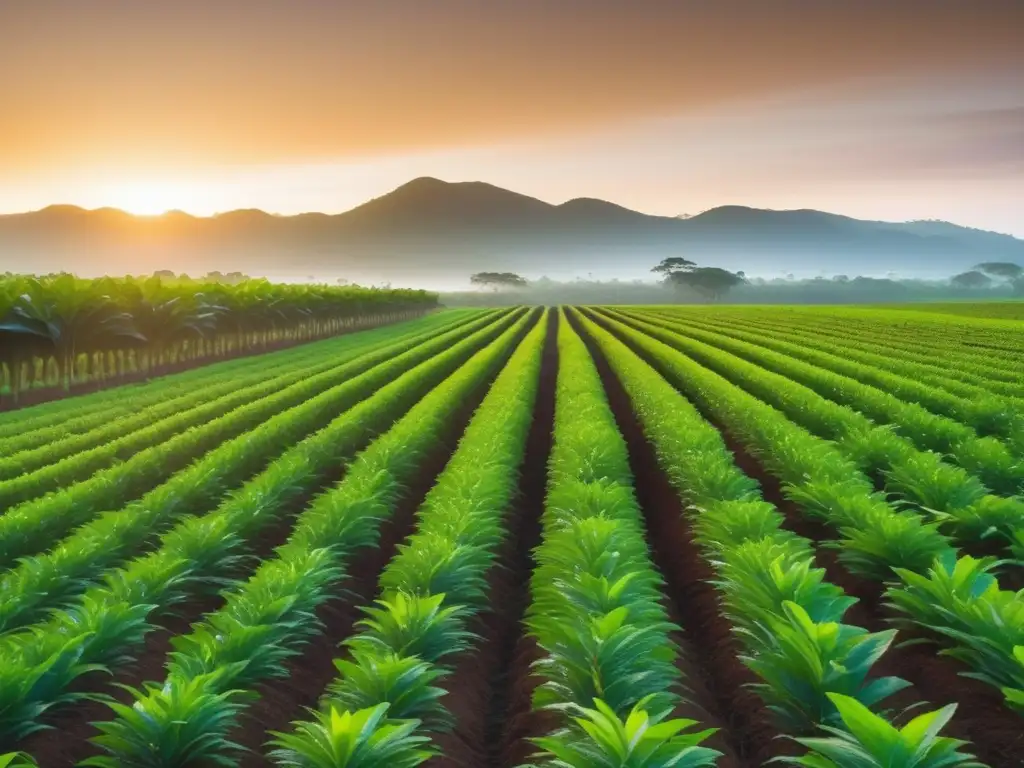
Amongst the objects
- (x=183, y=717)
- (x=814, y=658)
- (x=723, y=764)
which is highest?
(x=814, y=658)

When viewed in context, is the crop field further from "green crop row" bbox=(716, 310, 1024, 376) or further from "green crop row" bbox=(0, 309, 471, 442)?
"green crop row" bbox=(716, 310, 1024, 376)

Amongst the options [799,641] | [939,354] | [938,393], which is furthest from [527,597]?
[939,354]

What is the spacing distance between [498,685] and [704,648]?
207 centimetres

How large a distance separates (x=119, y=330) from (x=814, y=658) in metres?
32.3

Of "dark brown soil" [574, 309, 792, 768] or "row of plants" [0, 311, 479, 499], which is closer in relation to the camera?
"dark brown soil" [574, 309, 792, 768]

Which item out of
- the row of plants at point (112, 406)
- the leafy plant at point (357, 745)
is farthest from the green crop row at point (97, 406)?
the leafy plant at point (357, 745)

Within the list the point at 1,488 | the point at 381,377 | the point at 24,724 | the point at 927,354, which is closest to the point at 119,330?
the point at 381,377

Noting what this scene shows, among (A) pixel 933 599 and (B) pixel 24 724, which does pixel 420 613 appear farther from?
(A) pixel 933 599

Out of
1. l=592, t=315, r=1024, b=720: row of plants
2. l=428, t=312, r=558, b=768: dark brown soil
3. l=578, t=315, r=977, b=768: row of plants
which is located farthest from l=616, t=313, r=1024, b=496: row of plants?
l=428, t=312, r=558, b=768: dark brown soil

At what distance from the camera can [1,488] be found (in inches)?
519

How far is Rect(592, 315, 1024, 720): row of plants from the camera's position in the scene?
5.64 m

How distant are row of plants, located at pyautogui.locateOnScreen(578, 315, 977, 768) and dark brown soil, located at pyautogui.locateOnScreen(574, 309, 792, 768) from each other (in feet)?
0.63

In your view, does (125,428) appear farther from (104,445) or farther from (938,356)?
(938,356)

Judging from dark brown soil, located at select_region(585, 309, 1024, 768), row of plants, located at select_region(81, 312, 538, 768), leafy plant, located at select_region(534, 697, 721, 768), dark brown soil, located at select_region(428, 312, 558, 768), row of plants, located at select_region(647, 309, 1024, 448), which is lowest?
dark brown soil, located at select_region(428, 312, 558, 768)
